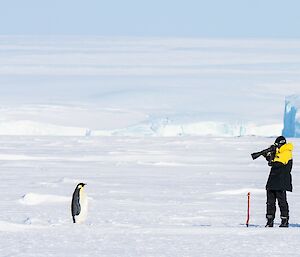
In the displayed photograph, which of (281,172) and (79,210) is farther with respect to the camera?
(79,210)

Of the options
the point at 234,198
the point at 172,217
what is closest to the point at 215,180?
the point at 234,198

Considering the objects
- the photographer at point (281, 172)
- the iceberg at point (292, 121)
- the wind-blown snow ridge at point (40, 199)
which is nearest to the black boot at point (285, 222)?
the photographer at point (281, 172)

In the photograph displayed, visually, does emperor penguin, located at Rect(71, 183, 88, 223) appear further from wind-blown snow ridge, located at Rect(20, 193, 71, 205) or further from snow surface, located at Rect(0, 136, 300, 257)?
wind-blown snow ridge, located at Rect(20, 193, 71, 205)

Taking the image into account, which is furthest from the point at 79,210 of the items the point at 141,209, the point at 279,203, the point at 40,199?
the point at 40,199

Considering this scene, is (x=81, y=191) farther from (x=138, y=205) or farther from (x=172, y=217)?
(x=138, y=205)

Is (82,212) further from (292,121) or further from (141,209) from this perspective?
(292,121)

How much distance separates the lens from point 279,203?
852 cm

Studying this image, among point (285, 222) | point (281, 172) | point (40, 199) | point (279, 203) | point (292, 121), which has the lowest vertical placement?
point (285, 222)

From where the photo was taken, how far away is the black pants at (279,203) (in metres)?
8.48

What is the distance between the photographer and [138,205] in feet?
37.2

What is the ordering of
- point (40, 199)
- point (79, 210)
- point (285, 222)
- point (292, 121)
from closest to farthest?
point (285, 222) → point (79, 210) → point (40, 199) → point (292, 121)

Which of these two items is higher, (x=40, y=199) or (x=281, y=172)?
(x=281, y=172)

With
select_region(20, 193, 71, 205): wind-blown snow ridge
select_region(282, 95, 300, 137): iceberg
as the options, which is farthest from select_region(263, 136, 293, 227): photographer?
select_region(282, 95, 300, 137): iceberg

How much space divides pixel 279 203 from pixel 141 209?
2.61m
